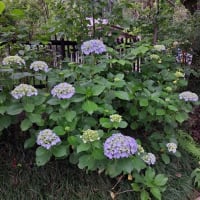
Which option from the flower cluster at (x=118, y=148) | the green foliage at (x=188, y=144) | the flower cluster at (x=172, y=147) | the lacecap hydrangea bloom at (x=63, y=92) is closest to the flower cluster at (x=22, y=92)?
the lacecap hydrangea bloom at (x=63, y=92)

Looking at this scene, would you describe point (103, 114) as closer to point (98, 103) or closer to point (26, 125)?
point (98, 103)

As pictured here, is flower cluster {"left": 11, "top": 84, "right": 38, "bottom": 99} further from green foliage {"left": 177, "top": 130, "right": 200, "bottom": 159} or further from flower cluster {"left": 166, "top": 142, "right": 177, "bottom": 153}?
green foliage {"left": 177, "top": 130, "right": 200, "bottom": 159}

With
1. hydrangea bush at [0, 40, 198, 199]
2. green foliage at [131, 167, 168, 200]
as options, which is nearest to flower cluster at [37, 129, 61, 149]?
hydrangea bush at [0, 40, 198, 199]

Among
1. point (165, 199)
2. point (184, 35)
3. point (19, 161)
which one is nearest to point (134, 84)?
point (165, 199)

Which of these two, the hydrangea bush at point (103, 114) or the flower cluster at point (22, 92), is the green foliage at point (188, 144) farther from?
the flower cluster at point (22, 92)

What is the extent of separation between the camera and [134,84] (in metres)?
2.46

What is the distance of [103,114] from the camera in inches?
85.7

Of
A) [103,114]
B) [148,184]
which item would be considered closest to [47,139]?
[103,114]

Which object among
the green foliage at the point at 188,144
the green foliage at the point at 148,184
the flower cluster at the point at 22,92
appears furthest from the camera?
the green foliage at the point at 188,144

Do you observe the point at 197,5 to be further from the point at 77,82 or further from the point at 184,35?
the point at 77,82

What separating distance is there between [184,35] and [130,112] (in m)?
1.69

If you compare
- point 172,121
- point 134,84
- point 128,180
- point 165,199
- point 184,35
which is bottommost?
point 165,199

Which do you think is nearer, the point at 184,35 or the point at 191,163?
the point at 191,163

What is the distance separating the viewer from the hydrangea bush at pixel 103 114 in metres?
1.82
